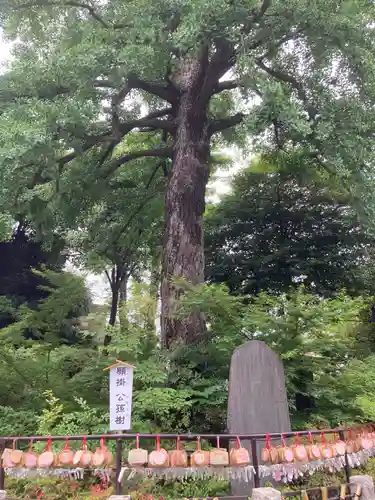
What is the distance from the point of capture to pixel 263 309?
715 cm

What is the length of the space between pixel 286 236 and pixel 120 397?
30.2 ft

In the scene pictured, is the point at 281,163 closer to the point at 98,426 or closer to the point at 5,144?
the point at 5,144

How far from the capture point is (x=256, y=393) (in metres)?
5.75

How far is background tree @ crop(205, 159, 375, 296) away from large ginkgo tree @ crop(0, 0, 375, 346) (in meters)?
3.28

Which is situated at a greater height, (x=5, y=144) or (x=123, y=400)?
(x=5, y=144)

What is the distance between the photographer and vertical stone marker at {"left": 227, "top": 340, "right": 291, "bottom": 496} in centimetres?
566

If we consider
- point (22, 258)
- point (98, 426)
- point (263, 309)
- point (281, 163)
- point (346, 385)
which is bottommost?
point (98, 426)

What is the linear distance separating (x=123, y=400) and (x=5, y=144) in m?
4.12

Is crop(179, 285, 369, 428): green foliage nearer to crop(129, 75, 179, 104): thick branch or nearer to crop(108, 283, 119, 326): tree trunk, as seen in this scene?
crop(129, 75, 179, 104): thick branch

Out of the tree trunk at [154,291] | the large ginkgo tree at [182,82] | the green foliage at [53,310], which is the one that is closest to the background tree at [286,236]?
the tree trunk at [154,291]

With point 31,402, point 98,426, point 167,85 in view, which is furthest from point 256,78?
point 31,402

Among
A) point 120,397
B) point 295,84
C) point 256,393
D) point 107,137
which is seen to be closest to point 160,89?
point 107,137

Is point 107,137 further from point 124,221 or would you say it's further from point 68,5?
point 124,221

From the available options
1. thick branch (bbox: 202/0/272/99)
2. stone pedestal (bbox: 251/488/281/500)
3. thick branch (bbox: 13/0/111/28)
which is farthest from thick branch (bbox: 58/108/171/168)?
stone pedestal (bbox: 251/488/281/500)
